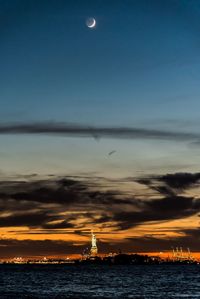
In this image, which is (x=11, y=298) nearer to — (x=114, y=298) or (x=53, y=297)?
(x=53, y=297)

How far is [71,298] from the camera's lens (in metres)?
108

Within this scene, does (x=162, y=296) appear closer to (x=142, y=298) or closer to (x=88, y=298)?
(x=142, y=298)

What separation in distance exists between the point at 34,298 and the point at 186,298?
1103 inches

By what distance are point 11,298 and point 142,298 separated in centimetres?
2516

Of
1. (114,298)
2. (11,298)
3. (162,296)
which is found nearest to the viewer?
(11,298)

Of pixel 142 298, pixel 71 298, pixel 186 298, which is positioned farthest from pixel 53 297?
pixel 186 298

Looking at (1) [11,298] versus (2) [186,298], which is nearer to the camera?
(1) [11,298]

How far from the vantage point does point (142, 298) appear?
113 m

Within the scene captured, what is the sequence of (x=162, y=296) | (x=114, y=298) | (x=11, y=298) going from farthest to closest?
(x=162, y=296) → (x=114, y=298) → (x=11, y=298)

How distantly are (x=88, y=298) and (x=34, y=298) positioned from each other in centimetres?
960

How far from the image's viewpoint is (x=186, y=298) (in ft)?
370

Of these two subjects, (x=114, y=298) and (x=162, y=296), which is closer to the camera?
(x=114, y=298)

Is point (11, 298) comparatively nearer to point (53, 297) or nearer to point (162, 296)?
point (53, 297)

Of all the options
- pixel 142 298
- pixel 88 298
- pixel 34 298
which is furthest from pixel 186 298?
pixel 34 298
